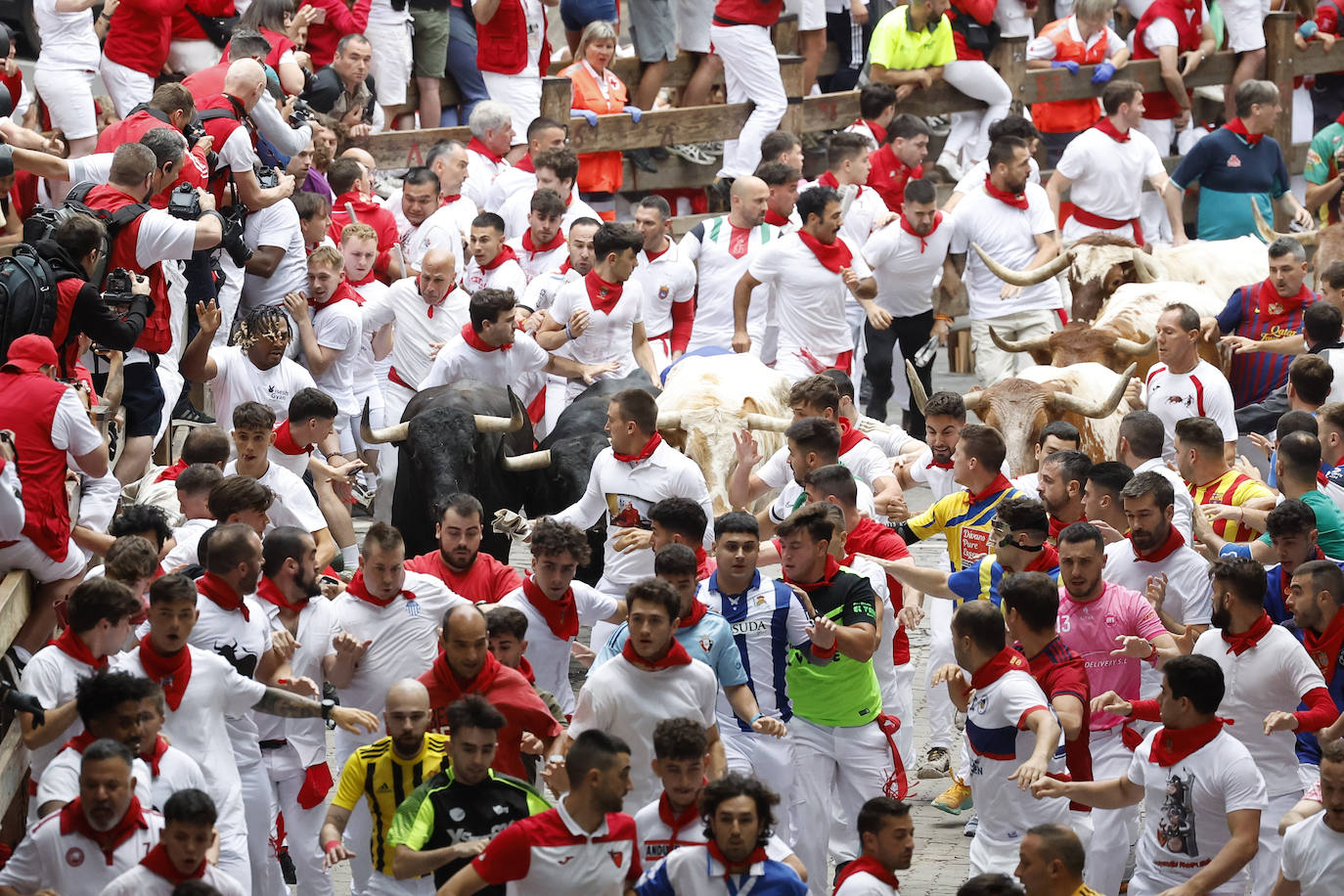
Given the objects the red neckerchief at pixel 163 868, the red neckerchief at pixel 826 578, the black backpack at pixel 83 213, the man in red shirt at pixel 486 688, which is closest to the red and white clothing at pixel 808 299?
the black backpack at pixel 83 213

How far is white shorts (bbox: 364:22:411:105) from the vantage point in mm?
14828

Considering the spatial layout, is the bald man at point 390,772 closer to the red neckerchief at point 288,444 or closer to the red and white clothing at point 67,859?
the red and white clothing at point 67,859

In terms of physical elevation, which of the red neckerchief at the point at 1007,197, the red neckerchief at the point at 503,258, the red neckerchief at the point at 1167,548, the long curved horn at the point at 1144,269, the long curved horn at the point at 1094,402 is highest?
the red neckerchief at the point at 1167,548

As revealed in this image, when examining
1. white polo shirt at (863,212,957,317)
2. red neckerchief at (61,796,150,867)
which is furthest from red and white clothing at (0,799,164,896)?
white polo shirt at (863,212,957,317)

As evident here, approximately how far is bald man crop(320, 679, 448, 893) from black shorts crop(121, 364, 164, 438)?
3.64 metres

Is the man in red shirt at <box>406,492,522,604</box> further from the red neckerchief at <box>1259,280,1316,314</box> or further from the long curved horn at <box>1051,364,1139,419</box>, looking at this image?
the red neckerchief at <box>1259,280,1316,314</box>

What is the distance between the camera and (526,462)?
11.1 metres

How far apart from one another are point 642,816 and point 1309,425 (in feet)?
15.2

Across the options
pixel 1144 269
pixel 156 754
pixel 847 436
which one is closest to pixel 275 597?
pixel 156 754

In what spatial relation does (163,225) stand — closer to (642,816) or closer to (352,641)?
(352,641)

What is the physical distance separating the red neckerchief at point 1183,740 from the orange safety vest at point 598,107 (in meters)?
9.90

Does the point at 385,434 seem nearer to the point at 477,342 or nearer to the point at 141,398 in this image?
the point at 477,342

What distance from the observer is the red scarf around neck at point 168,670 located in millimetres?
7016

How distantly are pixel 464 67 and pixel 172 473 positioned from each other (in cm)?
672
